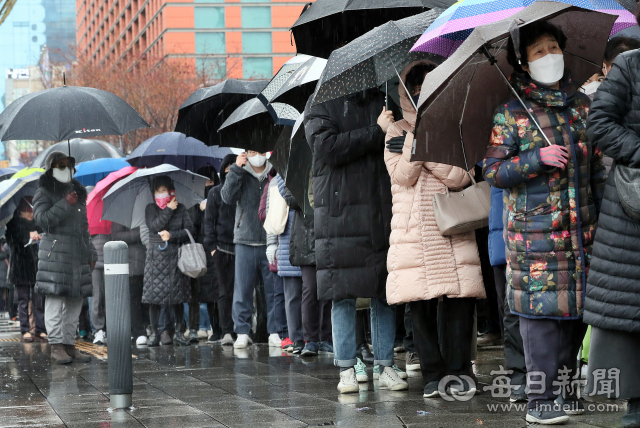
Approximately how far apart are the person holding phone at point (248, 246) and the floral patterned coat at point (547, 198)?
6.10 metres

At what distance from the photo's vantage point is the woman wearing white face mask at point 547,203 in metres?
5.01

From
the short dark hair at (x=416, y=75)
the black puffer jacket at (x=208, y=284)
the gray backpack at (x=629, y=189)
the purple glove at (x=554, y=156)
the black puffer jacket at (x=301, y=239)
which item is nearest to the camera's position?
the gray backpack at (x=629, y=189)

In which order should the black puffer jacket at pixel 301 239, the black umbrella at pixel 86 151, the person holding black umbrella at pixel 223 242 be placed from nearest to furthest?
1. the black puffer jacket at pixel 301 239
2. the person holding black umbrella at pixel 223 242
3. the black umbrella at pixel 86 151

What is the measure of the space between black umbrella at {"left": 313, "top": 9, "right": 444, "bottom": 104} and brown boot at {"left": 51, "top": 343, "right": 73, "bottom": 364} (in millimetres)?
5161

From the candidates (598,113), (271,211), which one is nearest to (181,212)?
(271,211)

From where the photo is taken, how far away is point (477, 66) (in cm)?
546

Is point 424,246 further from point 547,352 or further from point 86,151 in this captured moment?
point 86,151

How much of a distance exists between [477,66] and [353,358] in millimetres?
2433

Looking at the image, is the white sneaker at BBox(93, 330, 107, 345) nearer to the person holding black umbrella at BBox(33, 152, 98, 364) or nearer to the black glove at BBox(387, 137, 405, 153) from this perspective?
the person holding black umbrella at BBox(33, 152, 98, 364)

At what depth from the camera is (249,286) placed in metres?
11.1

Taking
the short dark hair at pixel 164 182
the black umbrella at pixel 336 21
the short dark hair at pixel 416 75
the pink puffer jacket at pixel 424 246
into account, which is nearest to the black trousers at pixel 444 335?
the pink puffer jacket at pixel 424 246

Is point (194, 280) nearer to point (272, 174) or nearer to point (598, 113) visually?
point (272, 174)

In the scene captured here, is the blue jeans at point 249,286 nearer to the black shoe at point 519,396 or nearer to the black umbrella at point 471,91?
the black shoe at point 519,396

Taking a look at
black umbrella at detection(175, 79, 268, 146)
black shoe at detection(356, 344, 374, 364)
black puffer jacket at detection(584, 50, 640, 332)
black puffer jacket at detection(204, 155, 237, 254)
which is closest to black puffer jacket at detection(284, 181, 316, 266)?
black shoe at detection(356, 344, 374, 364)
